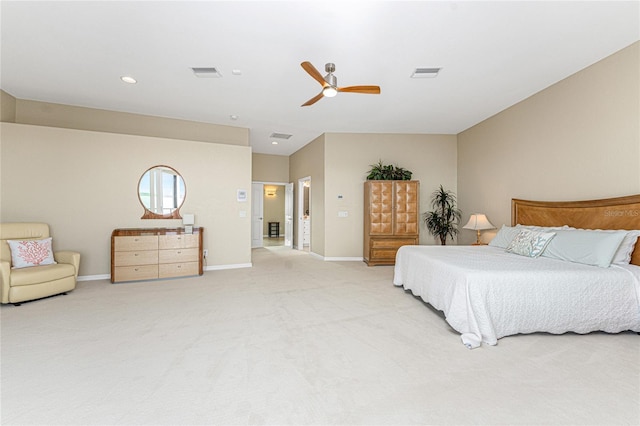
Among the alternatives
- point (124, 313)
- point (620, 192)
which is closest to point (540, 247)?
point (620, 192)

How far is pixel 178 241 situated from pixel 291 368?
12.2ft

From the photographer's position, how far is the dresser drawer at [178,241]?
486 centimetres

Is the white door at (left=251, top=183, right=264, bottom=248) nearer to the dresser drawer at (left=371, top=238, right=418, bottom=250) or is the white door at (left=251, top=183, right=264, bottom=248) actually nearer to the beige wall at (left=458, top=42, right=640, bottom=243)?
the dresser drawer at (left=371, top=238, right=418, bottom=250)

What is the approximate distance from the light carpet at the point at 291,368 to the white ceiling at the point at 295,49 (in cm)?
303

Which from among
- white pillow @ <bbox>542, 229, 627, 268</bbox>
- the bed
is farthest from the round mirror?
white pillow @ <bbox>542, 229, 627, 268</bbox>

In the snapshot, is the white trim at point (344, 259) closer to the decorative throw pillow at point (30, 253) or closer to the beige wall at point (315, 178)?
the beige wall at point (315, 178)

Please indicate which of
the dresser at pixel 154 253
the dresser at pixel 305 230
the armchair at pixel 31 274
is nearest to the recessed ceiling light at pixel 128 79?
the dresser at pixel 154 253

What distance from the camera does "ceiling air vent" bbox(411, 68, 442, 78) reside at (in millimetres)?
3631

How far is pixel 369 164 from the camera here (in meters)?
6.67

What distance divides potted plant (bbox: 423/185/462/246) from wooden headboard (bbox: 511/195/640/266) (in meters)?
1.71

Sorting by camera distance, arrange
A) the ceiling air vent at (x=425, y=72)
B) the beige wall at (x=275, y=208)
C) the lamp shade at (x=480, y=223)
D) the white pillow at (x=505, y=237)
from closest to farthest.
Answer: the ceiling air vent at (x=425, y=72)
the white pillow at (x=505, y=237)
the lamp shade at (x=480, y=223)
the beige wall at (x=275, y=208)

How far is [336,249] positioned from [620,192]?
4760 mm

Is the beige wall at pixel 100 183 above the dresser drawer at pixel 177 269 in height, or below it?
above

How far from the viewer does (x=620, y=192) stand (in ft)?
10.4
